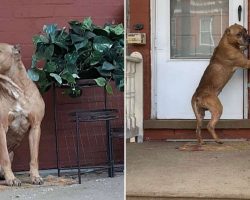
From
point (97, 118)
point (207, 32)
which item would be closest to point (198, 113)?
point (207, 32)

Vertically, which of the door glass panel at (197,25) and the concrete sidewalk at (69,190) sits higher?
the door glass panel at (197,25)

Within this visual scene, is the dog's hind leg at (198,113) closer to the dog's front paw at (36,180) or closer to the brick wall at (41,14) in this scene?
the brick wall at (41,14)

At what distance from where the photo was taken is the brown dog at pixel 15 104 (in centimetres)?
349

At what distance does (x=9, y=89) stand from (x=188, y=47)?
1364 mm

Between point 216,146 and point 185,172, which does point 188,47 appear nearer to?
point 216,146

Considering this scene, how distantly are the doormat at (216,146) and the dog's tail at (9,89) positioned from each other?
101cm

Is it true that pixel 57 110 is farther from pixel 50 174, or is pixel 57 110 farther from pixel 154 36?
pixel 154 36

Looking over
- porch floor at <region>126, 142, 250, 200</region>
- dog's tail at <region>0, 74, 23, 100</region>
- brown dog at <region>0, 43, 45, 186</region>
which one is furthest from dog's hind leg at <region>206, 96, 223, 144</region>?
dog's tail at <region>0, 74, 23, 100</region>

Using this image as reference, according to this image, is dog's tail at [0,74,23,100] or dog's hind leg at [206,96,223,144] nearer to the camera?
dog's tail at [0,74,23,100]

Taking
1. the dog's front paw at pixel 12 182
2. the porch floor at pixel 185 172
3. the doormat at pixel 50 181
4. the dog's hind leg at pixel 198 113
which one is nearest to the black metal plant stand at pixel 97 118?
the doormat at pixel 50 181

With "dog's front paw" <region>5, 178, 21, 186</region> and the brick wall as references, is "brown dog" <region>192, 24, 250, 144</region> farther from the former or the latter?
"dog's front paw" <region>5, 178, 21, 186</region>

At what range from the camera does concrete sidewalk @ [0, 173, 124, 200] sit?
3414 millimetres

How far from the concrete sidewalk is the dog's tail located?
0.52m

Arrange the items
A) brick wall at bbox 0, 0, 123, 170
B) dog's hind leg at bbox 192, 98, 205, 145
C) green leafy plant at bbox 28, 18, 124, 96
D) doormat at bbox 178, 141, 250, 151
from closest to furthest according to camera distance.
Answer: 1. green leafy plant at bbox 28, 18, 124, 96
2. doormat at bbox 178, 141, 250, 151
3. brick wall at bbox 0, 0, 123, 170
4. dog's hind leg at bbox 192, 98, 205, 145
